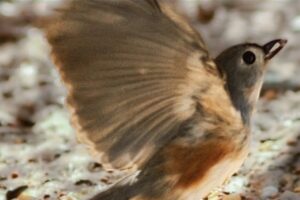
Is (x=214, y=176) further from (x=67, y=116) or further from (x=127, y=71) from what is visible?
(x=67, y=116)

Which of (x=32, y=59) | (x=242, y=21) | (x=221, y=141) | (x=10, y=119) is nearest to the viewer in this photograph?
(x=221, y=141)

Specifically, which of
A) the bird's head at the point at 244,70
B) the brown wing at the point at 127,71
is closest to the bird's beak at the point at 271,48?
the bird's head at the point at 244,70

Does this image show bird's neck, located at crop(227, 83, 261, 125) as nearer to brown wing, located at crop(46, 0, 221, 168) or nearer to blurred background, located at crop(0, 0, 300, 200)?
brown wing, located at crop(46, 0, 221, 168)

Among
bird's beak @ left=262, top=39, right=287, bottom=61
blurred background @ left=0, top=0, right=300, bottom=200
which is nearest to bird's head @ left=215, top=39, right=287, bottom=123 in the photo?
bird's beak @ left=262, top=39, right=287, bottom=61

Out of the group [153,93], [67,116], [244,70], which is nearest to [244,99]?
[244,70]

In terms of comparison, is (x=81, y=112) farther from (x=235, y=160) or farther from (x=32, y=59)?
(x=32, y=59)

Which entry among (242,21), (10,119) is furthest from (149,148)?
(242,21)

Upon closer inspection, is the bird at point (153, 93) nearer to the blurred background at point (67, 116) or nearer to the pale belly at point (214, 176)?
the pale belly at point (214, 176)
